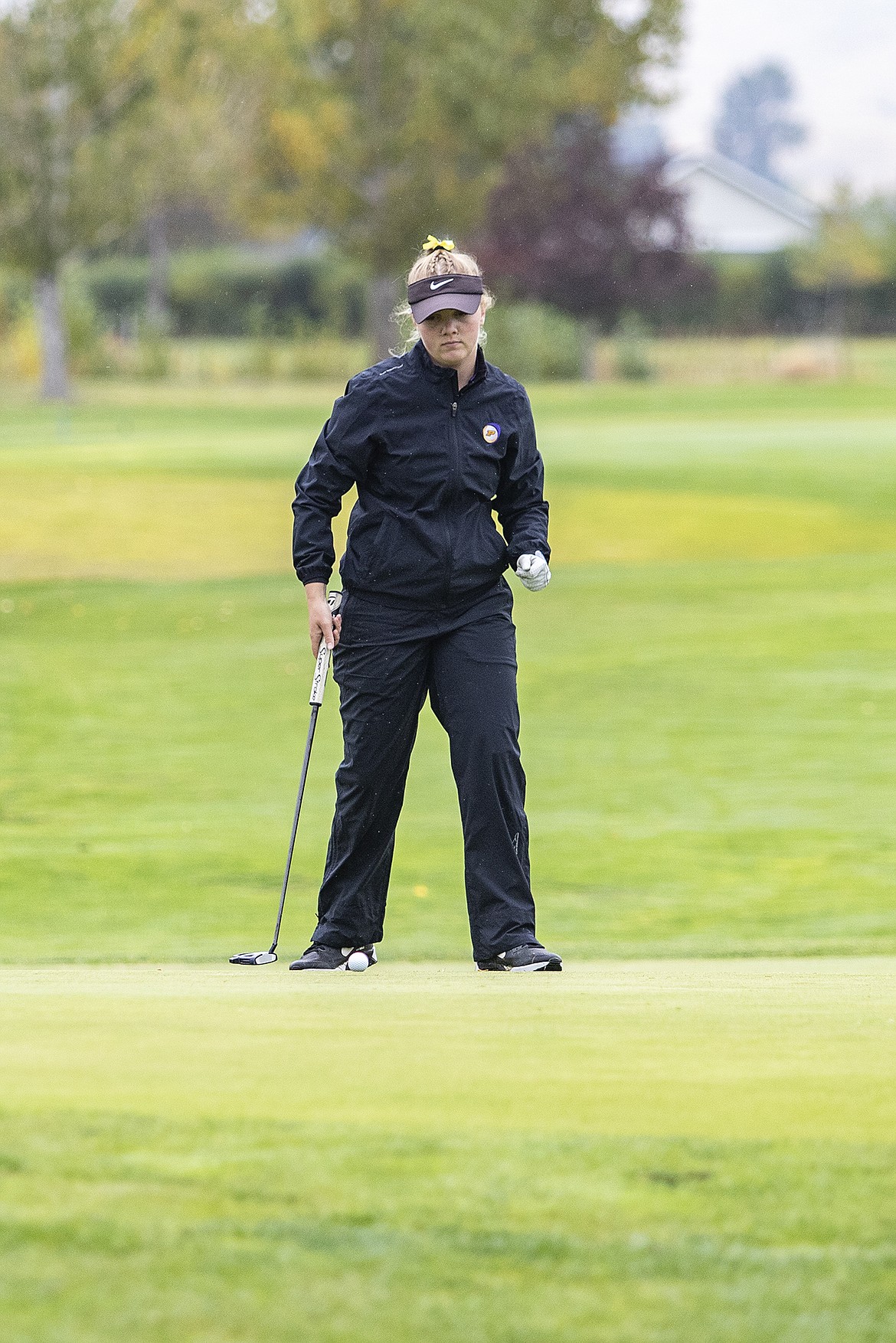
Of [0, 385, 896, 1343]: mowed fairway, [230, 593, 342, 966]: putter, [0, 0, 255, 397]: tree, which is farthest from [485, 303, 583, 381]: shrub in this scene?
[230, 593, 342, 966]: putter

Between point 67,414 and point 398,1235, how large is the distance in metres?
42.9

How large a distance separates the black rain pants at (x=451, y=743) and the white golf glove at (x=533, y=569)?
0.43 feet

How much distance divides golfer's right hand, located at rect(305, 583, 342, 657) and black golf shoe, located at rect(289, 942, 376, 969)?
32.3 inches

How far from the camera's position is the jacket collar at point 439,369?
545 centimetres

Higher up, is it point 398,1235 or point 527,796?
point 398,1235

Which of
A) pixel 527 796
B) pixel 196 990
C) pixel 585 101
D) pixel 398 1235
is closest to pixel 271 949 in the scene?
pixel 196 990

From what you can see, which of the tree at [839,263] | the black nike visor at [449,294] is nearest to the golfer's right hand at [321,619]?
the black nike visor at [449,294]

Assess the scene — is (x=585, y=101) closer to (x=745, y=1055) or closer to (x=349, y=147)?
(x=349, y=147)

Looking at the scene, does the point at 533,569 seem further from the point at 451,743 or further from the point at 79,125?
the point at 79,125

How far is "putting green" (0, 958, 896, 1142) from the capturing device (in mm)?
3172

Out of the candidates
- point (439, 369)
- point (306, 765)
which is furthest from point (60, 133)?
point (439, 369)

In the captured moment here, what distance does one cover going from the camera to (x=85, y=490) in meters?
25.9

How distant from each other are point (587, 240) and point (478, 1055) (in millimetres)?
57302

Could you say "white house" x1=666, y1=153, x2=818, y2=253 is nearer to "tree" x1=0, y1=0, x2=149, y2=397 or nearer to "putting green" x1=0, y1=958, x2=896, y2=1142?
"tree" x1=0, y1=0, x2=149, y2=397
